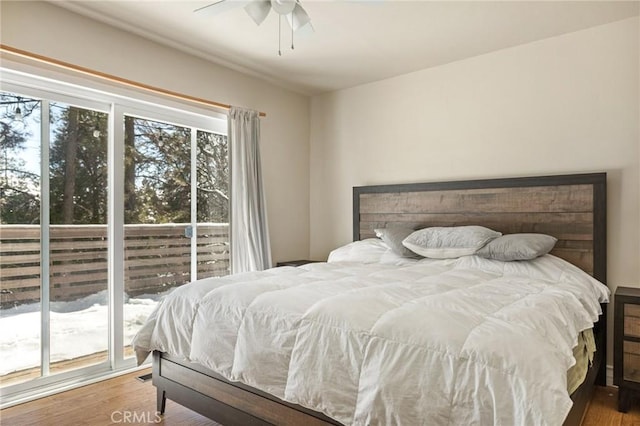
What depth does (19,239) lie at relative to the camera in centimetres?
266

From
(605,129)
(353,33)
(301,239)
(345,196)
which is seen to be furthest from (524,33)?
(301,239)

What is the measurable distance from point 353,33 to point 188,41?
1.30 m

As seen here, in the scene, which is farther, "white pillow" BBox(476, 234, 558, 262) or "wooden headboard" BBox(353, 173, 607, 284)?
"wooden headboard" BBox(353, 173, 607, 284)

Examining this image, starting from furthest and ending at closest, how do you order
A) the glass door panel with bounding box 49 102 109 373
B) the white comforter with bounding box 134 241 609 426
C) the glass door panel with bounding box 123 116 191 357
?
1. the glass door panel with bounding box 123 116 191 357
2. the glass door panel with bounding box 49 102 109 373
3. the white comforter with bounding box 134 241 609 426

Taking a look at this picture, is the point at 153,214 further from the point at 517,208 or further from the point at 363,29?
the point at 517,208

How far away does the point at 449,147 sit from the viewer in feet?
12.2

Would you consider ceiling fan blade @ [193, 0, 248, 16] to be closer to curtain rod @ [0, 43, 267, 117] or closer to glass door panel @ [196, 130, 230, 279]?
curtain rod @ [0, 43, 267, 117]

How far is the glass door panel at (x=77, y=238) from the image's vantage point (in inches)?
112

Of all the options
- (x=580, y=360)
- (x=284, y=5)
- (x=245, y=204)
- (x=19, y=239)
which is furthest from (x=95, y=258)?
(x=580, y=360)

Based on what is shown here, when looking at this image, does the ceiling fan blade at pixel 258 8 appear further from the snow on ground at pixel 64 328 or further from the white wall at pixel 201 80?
the snow on ground at pixel 64 328

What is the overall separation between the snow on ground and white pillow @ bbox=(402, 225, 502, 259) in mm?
2142

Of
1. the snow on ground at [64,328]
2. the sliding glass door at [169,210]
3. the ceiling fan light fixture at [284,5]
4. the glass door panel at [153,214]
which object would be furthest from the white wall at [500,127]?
the snow on ground at [64,328]

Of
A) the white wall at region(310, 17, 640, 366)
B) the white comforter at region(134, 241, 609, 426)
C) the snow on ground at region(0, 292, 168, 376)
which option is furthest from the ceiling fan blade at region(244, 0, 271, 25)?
the snow on ground at region(0, 292, 168, 376)

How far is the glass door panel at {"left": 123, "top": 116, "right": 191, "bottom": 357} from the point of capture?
3.23 m
